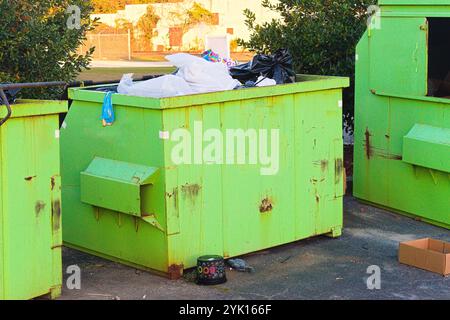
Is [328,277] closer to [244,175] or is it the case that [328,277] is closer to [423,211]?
[244,175]

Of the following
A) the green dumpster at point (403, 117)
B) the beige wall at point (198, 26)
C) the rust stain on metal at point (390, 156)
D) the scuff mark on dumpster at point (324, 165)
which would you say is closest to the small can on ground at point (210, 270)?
the scuff mark on dumpster at point (324, 165)

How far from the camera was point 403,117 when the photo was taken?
7590 mm

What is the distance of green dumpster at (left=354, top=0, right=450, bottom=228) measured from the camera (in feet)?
23.7

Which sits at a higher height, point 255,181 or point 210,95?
point 210,95

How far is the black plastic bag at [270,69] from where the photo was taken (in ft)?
22.5

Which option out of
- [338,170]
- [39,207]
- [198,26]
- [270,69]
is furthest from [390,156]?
[198,26]

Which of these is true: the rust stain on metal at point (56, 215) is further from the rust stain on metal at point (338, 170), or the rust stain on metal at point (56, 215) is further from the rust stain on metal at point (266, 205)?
the rust stain on metal at point (338, 170)

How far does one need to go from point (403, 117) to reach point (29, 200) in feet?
12.3

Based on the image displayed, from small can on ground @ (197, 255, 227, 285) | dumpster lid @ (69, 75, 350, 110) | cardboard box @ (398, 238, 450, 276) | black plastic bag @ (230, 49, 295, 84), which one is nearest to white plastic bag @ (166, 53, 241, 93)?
dumpster lid @ (69, 75, 350, 110)

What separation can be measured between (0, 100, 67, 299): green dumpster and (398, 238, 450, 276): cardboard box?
2.56m

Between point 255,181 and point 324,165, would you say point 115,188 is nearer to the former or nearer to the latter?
point 255,181

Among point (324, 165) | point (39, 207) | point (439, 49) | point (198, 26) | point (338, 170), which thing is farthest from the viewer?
point (198, 26)
